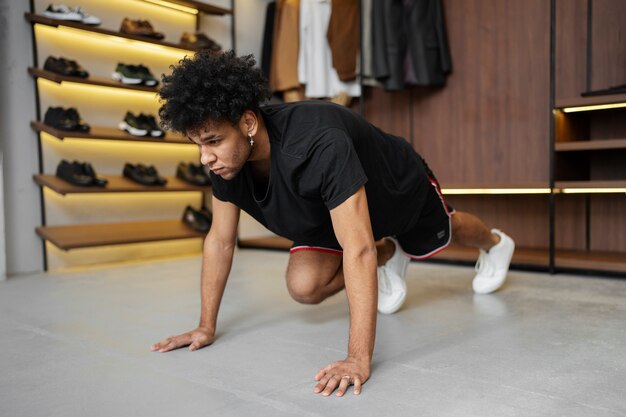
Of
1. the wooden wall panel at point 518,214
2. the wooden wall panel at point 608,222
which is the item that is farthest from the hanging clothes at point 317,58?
the wooden wall panel at point 608,222

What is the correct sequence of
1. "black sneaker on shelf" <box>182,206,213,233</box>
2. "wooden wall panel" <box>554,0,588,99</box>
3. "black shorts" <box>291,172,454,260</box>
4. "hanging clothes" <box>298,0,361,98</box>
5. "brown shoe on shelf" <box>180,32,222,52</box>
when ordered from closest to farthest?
"black shorts" <box>291,172,454,260</box>, "wooden wall panel" <box>554,0,588,99</box>, "black sneaker on shelf" <box>182,206,213,233</box>, "brown shoe on shelf" <box>180,32,222,52</box>, "hanging clothes" <box>298,0,361,98</box>

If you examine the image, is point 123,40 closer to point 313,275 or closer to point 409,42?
point 409,42

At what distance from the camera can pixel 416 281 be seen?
2809 mm

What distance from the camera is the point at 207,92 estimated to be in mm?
1329

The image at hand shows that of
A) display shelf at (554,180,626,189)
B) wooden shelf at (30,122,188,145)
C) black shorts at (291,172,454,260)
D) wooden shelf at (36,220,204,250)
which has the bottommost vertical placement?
wooden shelf at (36,220,204,250)

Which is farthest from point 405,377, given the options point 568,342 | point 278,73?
point 278,73

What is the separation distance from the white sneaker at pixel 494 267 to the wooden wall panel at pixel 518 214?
1.26 metres

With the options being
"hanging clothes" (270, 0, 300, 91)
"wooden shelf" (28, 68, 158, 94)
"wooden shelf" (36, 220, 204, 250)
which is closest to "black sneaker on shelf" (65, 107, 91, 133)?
"wooden shelf" (28, 68, 158, 94)

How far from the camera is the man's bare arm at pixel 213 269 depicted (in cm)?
168

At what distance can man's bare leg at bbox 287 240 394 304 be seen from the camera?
6.15 feet

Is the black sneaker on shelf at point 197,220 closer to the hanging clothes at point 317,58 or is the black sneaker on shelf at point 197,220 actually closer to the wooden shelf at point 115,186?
the wooden shelf at point 115,186

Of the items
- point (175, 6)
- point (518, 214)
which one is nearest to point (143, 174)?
point (175, 6)

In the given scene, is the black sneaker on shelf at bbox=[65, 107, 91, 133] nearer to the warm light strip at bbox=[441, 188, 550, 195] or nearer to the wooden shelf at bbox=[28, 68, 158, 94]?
the wooden shelf at bbox=[28, 68, 158, 94]

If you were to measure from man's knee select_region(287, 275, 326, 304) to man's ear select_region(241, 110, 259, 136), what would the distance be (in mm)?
626
